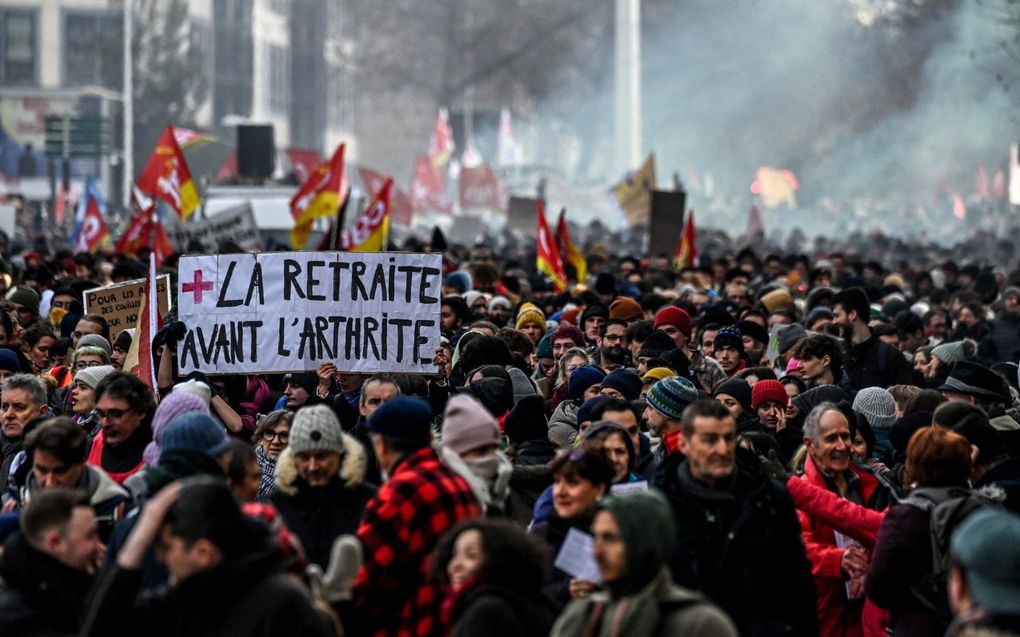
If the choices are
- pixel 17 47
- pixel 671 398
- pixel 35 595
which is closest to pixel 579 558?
pixel 35 595

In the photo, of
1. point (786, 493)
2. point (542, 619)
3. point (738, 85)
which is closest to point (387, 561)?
point (542, 619)

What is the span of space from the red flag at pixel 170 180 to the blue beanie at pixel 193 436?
14.5 m

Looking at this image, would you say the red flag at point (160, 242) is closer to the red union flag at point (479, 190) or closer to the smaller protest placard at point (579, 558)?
the smaller protest placard at point (579, 558)

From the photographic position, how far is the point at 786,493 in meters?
6.28

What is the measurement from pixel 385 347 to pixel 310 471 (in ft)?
11.0

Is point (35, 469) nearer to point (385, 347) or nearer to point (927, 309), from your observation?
point (385, 347)

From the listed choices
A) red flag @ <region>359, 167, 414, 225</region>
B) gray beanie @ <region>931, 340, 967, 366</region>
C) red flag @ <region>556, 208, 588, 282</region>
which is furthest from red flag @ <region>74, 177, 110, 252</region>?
gray beanie @ <region>931, 340, 967, 366</region>

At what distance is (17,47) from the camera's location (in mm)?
65062

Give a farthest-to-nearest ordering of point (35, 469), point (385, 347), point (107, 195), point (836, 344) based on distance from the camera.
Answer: point (107, 195) < point (836, 344) < point (385, 347) < point (35, 469)

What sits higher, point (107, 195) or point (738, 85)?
point (738, 85)

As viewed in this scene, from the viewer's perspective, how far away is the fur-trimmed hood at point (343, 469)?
→ 6.40 metres

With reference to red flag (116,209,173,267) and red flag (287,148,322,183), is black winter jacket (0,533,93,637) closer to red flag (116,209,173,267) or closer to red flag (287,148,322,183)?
red flag (116,209,173,267)

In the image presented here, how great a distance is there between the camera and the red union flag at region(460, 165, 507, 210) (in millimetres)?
42812

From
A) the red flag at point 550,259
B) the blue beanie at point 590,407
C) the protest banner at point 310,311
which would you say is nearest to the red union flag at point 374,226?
the red flag at point 550,259
